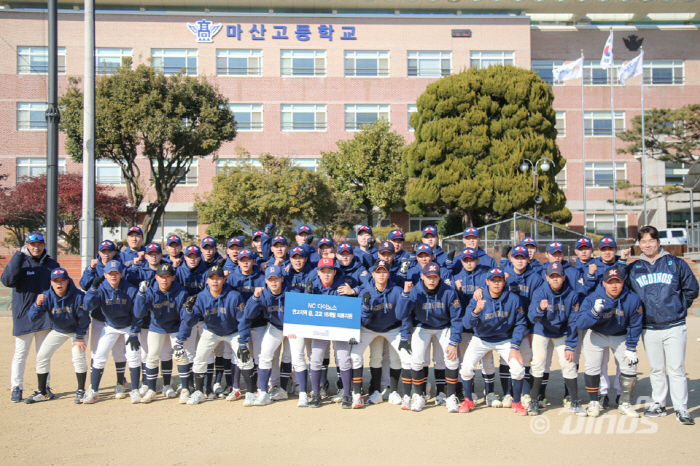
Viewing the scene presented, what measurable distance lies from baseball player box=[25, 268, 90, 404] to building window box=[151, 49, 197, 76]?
33020mm

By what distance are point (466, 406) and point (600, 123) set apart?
129ft

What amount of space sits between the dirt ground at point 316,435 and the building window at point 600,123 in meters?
36.9

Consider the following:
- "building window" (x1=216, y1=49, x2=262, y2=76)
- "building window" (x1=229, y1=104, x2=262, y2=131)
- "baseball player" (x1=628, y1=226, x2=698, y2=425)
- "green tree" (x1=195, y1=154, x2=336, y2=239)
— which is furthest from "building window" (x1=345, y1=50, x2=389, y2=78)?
"baseball player" (x1=628, y1=226, x2=698, y2=425)

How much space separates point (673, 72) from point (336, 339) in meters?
43.8

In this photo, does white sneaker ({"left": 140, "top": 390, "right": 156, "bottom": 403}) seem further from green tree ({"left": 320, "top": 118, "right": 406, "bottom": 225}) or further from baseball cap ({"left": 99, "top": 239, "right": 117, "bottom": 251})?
green tree ({"left": 320, "top": 118, "right": 406, "bottom": 225})

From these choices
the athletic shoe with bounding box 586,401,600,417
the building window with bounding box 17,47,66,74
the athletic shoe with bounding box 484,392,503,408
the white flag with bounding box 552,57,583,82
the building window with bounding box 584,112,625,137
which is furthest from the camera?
the building window with bounding box 584,112,625,137

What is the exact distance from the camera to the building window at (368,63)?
38.4 meters

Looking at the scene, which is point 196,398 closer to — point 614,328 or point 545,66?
point 614,328

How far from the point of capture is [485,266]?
7.83 m

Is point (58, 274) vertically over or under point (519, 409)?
over

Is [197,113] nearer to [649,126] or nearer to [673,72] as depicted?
[649,126]

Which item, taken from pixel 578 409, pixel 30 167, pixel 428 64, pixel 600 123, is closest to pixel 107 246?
pixel 578 409

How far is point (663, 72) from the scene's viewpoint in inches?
1603

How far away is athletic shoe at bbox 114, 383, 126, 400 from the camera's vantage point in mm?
7379
